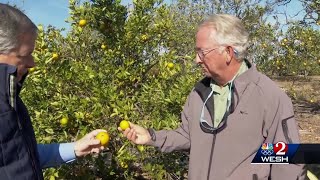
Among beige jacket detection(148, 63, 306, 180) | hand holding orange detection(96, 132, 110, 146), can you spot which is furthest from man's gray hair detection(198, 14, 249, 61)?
hand holding orange detection(96, 132, 110, 146)

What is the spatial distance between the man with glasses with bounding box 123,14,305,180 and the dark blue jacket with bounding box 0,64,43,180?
0.94 metres

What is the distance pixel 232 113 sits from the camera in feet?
6.95

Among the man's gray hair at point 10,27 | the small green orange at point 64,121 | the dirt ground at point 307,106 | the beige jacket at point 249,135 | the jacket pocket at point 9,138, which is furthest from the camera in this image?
the dirt ground at point 307,106

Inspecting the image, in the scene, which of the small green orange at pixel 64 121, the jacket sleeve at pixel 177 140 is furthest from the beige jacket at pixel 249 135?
the small green orange at pixel 64 121

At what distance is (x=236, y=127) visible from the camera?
2.09 m

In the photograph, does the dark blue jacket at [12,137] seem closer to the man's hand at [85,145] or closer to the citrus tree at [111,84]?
the man's hand at [85,145]

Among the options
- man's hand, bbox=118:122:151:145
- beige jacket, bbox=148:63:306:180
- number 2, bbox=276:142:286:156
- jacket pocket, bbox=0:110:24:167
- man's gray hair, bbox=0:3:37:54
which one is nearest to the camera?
jacket pocket, bbox=0:110:24:167

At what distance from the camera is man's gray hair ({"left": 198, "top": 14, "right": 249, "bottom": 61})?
2184 mm

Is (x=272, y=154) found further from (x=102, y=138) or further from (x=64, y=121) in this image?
(x=64, y=121)

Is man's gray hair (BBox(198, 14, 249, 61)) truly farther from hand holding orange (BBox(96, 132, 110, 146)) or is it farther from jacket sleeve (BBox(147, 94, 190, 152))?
hand holding orange (BBox(96, 132, 110, 146))

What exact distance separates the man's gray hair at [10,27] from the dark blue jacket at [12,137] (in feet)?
0.39

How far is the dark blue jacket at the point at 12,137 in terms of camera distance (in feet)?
4.83

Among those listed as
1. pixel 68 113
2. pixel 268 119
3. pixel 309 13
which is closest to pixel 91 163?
pixel 68 113

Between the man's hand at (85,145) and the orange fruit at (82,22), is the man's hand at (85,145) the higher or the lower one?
the lower one
